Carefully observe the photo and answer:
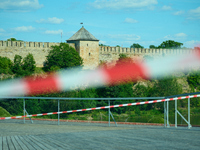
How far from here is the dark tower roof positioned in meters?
44.2

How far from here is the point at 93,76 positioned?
43.2 m

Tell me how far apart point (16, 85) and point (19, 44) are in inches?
265

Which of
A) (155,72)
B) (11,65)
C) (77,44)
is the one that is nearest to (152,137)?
(11,65)

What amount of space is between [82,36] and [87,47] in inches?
65.5

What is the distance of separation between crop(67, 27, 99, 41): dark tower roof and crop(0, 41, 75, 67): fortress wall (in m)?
3.20

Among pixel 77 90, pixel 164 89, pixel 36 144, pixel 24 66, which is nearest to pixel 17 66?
pixel 24 66

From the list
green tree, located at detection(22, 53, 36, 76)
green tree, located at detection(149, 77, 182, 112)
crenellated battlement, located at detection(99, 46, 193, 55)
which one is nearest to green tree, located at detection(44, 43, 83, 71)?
green tree, located at detection(22, 53, 36, 76)

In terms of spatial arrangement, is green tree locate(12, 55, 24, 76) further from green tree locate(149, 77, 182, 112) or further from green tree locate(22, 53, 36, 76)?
green tree locate(149, 77, 182, 112)

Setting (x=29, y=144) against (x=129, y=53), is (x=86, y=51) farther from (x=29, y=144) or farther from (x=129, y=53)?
(x=29, y=144)

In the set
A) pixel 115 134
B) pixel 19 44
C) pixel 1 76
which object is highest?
pixel 19 44

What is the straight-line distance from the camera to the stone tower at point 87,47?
143ft

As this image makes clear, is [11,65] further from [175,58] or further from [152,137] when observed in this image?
[152,137]

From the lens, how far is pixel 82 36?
4456 centimetres

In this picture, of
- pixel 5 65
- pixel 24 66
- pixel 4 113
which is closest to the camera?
pixel 4 113
